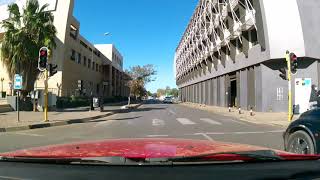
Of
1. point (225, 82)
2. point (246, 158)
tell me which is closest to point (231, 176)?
point (246, 158)

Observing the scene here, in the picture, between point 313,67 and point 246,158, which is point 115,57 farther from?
point 246,158

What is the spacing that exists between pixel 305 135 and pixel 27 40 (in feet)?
104

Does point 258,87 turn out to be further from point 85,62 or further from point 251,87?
point 85,62

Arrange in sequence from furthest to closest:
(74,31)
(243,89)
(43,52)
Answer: (74,31) → (243,89) → (43,52)

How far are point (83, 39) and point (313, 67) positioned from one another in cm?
3791

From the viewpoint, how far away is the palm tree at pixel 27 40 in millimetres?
37688

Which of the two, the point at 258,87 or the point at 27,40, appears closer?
the point at 27,40

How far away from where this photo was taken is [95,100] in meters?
43.8

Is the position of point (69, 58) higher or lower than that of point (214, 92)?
higher

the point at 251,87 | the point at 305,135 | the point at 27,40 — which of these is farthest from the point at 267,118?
the point at 305,135

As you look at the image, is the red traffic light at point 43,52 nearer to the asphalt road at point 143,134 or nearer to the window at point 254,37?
the asphalt road at point 143,134

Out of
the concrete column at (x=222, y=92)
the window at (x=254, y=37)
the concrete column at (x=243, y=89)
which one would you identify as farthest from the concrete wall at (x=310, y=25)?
the concrete column at (x=222, y=92)

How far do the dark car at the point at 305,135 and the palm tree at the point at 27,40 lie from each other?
29812 millimetres

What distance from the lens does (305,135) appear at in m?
9.23
